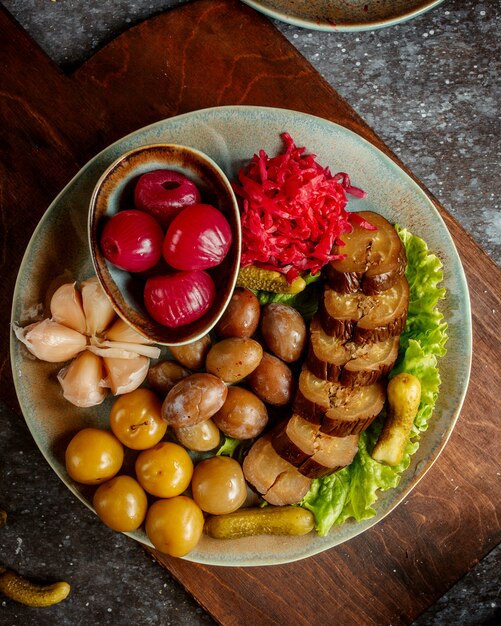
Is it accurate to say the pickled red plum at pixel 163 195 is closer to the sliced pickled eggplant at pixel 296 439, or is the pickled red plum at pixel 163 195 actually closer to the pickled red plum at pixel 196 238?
the pickled red plum at pixel 196 238

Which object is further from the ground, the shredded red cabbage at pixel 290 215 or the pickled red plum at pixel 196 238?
the pickled red plum at pixel 196 238

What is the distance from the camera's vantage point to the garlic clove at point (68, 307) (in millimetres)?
1503

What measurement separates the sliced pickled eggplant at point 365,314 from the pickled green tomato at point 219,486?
0.43m

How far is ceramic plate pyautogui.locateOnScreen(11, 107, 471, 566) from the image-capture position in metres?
1.53

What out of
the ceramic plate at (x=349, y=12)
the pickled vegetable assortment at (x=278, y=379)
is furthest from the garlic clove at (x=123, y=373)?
the ceramic plate at (x=349, y=12)

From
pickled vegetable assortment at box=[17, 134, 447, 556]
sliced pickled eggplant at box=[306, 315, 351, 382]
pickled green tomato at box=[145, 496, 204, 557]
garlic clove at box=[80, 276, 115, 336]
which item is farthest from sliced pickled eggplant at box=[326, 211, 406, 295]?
pickled green tomato at box=[145, 496, 204, 557]

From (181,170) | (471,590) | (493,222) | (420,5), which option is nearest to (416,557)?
(471,590)

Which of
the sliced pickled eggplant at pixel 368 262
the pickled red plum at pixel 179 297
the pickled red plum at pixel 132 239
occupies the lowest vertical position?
the sliced pickled eggplant at pixel 368 262

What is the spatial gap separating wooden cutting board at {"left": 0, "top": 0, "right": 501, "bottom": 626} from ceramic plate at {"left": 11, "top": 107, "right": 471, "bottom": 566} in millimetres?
115

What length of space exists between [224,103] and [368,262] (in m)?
0.59

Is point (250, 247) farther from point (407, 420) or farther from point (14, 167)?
point (14, 167)

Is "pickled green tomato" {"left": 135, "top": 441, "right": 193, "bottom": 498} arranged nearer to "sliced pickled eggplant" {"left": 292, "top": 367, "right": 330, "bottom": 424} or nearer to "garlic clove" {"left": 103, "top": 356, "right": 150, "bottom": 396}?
"garlic clove" {"left": 103, "top": 356, "right": 150, "bottom": 396}

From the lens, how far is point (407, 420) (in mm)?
1496

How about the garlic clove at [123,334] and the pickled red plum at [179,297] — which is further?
the garlic clove at [123,334]
